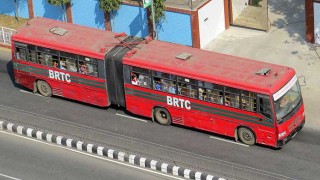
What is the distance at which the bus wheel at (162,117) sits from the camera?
32844 millimetres

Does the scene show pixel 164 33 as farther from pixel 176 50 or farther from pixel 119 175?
pixel 119 175

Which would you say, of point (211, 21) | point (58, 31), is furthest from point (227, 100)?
point (211, 21)

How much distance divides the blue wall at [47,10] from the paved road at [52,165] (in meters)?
12.6

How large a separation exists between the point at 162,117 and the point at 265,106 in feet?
16.6

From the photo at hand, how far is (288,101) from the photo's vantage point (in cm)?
3055

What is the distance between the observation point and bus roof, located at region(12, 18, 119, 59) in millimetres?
33750

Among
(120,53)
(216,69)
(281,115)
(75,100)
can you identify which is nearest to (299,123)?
(281,115)

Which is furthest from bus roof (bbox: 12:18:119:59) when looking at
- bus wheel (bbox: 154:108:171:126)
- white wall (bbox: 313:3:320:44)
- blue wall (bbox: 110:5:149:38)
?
white wall (bbox: 313:3:320:44)

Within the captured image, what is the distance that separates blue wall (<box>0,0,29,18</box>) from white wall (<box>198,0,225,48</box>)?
10889 mm

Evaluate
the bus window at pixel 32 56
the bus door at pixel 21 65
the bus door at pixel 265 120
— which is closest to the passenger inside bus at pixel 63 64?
the bus window at pixel 32 56

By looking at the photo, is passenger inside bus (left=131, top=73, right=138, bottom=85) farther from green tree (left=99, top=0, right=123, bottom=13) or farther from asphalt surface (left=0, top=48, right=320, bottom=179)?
green tree (left=99, top=0, right=123, bottom=13)

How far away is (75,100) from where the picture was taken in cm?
3538

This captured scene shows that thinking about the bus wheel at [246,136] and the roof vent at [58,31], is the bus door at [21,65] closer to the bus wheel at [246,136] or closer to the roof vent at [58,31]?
the roof vent at [58,31]

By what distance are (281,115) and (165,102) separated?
506cm
